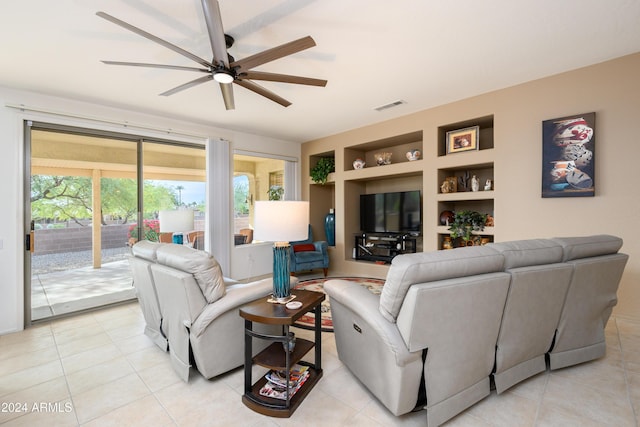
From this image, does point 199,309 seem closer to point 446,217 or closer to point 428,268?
point 428,268

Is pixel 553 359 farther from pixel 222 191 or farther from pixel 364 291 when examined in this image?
pixel 222 191

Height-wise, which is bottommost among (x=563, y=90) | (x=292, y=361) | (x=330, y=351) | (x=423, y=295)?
(x=330, y=351)

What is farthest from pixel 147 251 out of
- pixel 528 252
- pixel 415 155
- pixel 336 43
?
pixel 415 155

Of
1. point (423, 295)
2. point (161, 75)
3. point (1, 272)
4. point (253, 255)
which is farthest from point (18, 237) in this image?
point (423, 295)

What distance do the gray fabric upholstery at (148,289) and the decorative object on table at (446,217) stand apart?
369cm

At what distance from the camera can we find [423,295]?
1451 millimetres

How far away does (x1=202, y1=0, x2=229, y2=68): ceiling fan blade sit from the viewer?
159 cm

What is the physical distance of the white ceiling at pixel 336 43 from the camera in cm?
207

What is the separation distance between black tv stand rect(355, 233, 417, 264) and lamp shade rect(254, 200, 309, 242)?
328 cm

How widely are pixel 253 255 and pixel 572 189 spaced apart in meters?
4.69

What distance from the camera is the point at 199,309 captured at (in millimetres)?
2057

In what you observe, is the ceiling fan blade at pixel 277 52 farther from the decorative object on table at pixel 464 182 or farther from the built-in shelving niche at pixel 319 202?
the built-in shelving niche at pixel 319 202

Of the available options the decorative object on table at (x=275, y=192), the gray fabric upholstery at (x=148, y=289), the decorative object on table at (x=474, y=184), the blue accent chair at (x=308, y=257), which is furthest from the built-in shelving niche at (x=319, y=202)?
the gray fabric upholstery at (x=148, y=289)
